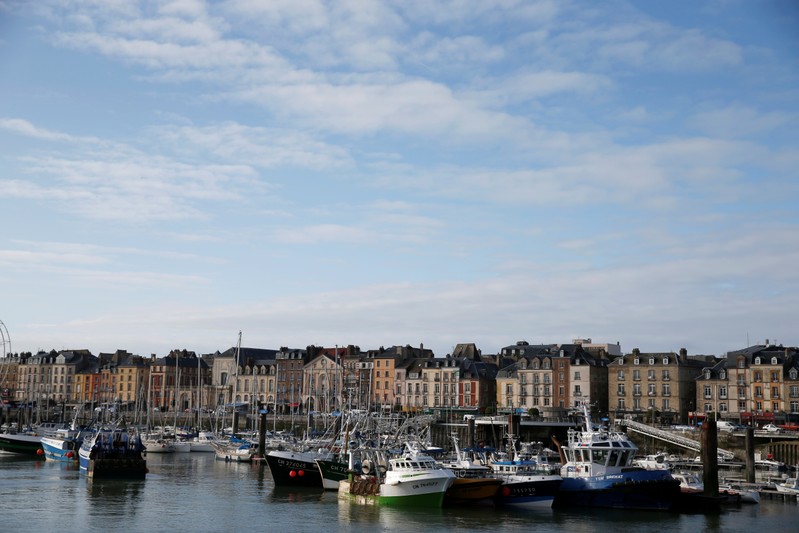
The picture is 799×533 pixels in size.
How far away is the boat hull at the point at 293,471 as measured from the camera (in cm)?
6869

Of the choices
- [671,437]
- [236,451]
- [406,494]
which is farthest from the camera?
[236,451]

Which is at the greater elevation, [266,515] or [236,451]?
[236,451]

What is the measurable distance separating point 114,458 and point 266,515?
2461 centimetres

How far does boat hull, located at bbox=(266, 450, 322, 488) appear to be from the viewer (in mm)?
68688

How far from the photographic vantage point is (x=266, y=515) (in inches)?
2079

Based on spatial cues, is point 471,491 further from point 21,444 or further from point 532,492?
point 21,444

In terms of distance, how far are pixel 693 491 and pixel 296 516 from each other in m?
25.2

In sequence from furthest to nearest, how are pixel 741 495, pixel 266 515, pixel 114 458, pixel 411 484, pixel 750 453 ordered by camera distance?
pixel 114 458 < pixel 750 453 < pixel 741 495 < pixel 411 484 < pixel 266 515

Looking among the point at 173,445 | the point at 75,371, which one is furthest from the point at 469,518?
the point at 75,371

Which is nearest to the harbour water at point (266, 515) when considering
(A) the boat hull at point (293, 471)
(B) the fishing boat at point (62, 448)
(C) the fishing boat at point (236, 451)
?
(A) the boat hull at point (293, 471)

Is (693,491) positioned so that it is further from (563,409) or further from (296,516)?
(563,409)

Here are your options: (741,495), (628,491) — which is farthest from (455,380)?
(628,491)

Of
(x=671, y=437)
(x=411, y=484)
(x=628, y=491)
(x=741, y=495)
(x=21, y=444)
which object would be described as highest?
(x=671, y=437)

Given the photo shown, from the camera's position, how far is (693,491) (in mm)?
59531
